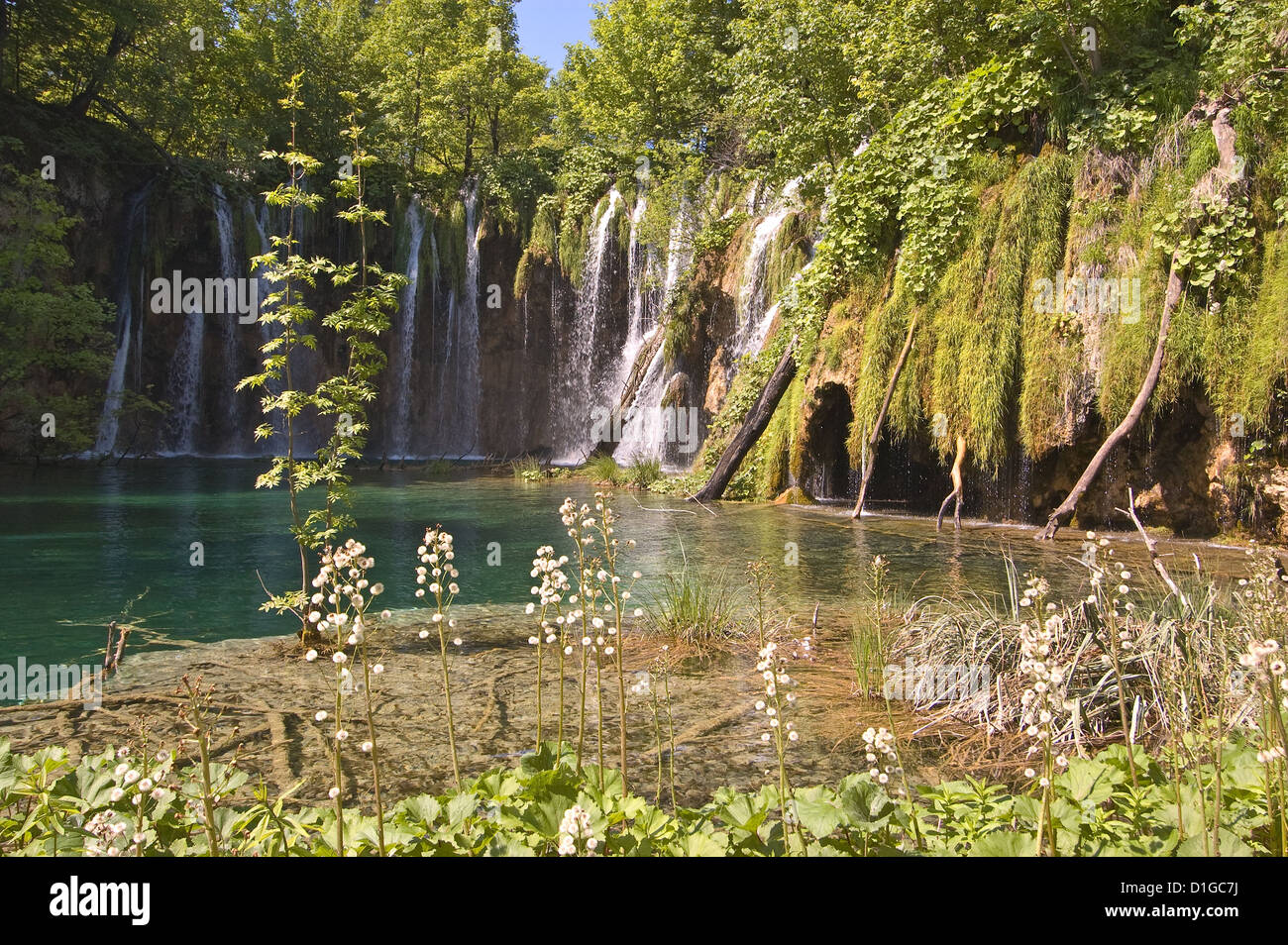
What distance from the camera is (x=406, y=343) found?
3039 cm

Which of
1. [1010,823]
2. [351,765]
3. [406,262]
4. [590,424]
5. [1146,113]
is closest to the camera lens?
[1010,823]

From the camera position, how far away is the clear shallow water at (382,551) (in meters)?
7.89

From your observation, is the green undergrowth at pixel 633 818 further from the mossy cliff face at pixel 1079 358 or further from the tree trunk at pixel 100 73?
the tree trunk at pixel 100 73

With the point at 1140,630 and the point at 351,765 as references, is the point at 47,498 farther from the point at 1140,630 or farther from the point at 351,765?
the point at 1140,630

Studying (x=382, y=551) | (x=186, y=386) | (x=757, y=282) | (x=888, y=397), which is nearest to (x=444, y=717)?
(x=382, y=551)

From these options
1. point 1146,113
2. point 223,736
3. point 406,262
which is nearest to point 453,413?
point 406,262

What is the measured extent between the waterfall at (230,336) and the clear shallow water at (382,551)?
38.9 feet

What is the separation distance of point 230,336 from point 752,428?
21291 millimetres

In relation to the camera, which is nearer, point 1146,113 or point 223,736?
point 223,736

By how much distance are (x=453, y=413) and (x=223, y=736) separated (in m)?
27.5

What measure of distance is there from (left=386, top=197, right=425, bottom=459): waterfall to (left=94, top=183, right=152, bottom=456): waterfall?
25.9ft

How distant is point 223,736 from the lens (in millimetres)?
4539

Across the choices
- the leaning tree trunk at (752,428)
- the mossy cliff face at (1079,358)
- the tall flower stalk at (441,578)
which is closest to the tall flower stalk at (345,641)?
the tall flower stalk at (441,578)

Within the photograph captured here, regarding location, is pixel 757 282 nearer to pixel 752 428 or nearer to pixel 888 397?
pixel 752 428
